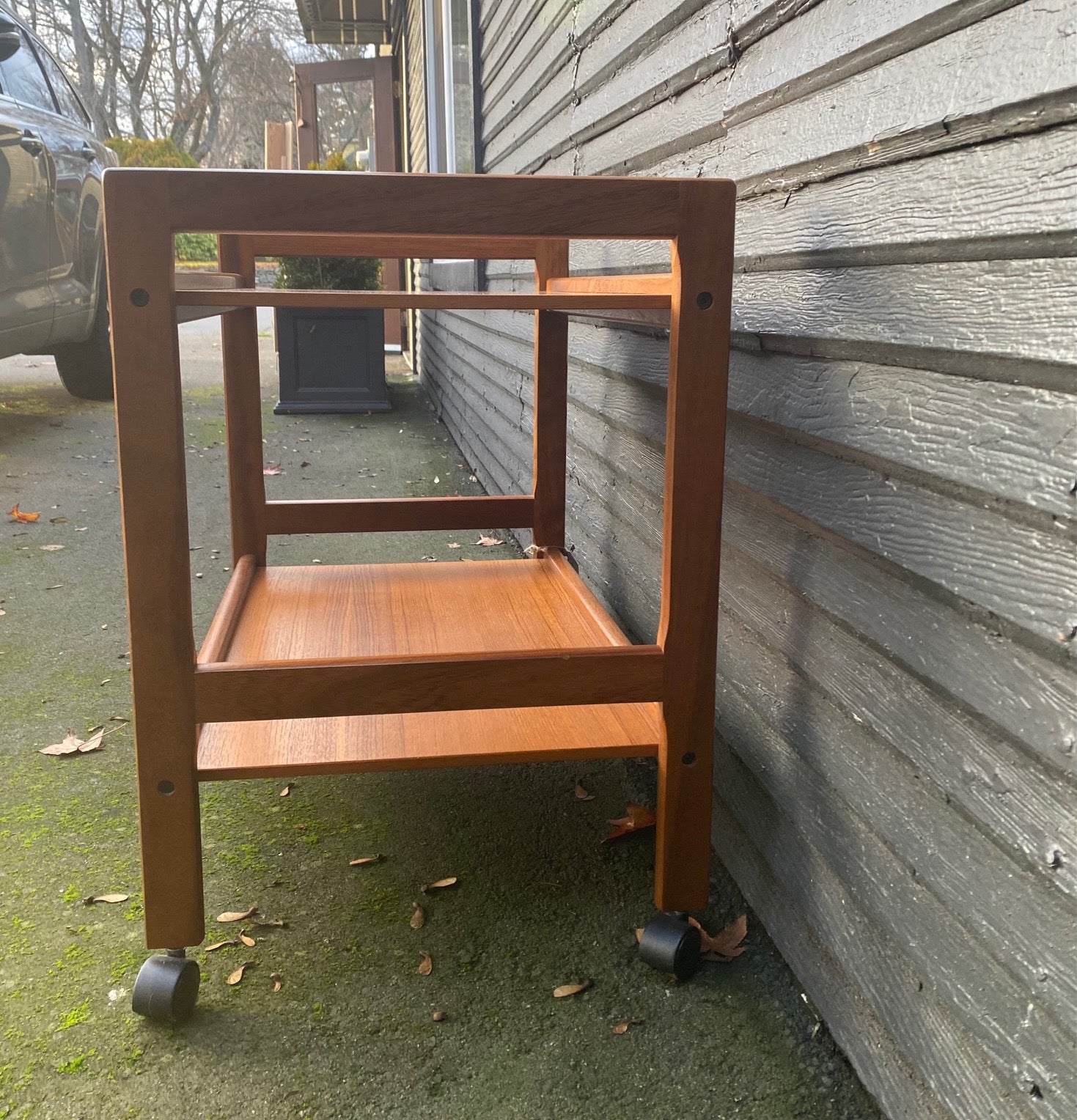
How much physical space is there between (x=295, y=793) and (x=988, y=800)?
4.69ft

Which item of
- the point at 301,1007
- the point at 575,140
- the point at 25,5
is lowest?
the point at 301,1007

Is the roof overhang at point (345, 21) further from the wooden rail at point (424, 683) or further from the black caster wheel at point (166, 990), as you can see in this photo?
the black caster wheel at point (166, 990)

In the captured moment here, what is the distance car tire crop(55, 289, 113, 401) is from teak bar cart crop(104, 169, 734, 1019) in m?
5.21

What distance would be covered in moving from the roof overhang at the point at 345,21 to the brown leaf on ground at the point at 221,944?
37.8 ft

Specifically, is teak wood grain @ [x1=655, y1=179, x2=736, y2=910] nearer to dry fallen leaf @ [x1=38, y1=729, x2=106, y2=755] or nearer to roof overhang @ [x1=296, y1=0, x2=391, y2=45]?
dry fallen leaf @ [x1=38, y1=729, x2=106, y2=755]

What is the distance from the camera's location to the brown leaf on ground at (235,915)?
1.69m

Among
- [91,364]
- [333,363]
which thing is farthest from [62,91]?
[333,363]

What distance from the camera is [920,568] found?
1147 mm

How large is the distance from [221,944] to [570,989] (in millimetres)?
542

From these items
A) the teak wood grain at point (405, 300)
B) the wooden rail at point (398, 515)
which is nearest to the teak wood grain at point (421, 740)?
the teak wood grain at point (405, 300)

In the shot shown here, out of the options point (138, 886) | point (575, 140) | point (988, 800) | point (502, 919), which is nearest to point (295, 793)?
point (138, 886)

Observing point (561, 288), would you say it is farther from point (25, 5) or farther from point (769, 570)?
point (25, 5)

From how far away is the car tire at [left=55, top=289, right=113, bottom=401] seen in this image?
6387 mm

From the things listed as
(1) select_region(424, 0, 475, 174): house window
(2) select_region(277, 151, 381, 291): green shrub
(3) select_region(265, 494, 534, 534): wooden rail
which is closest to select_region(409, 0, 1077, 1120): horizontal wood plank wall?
(3) select_region(265, 494, 534, 534): wooden rail
